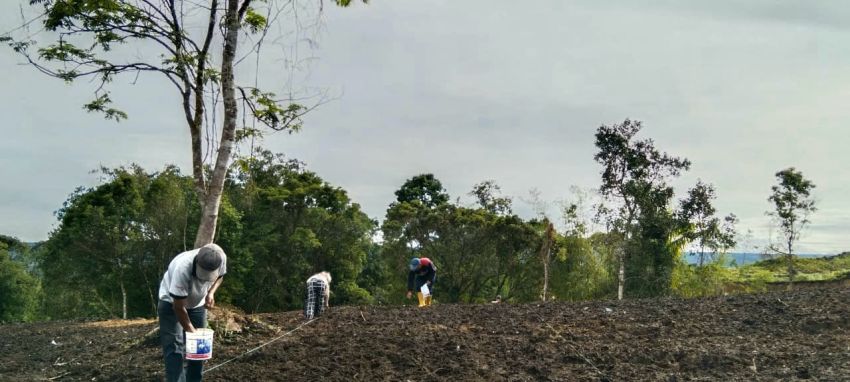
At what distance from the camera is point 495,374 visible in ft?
23.4

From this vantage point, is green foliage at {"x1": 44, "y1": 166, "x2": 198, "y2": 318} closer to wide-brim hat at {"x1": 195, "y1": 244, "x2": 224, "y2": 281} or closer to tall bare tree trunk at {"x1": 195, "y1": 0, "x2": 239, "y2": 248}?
tall bare tree trunk at {"x1": 195, "y1": 0, "x2": 239, "y2": 248}

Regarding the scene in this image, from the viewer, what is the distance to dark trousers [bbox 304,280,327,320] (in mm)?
11055

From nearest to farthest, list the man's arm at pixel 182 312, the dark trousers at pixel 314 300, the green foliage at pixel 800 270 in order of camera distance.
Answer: the man's arm at pixel 182 312 → the dark trousers at pixel 314 300 → the green foliage at pixel 800 270

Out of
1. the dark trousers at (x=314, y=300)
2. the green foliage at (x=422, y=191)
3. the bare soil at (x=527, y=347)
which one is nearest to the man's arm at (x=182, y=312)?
the bare soil at (x=527, y=347)

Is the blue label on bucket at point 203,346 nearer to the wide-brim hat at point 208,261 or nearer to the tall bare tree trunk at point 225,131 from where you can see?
the wide-brim hat at point 208,261

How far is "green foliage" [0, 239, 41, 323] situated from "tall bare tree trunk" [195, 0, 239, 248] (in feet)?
126

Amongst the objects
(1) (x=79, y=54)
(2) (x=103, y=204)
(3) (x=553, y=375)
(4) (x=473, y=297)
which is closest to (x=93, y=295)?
(2) (x=103, y=204)

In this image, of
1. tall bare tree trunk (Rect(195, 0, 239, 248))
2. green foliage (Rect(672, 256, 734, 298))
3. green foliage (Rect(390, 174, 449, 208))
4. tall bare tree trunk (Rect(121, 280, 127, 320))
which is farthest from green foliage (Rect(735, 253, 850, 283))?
tall bare tree trunk (Rect(121, 280, 127, 320))

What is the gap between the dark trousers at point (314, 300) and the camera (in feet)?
36.3

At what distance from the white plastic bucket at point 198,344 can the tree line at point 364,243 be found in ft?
70.3

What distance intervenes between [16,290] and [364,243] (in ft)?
76.0

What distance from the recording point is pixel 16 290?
4166cm

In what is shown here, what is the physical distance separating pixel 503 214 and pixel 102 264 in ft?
61.8

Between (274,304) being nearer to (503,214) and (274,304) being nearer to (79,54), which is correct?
(503,214)
